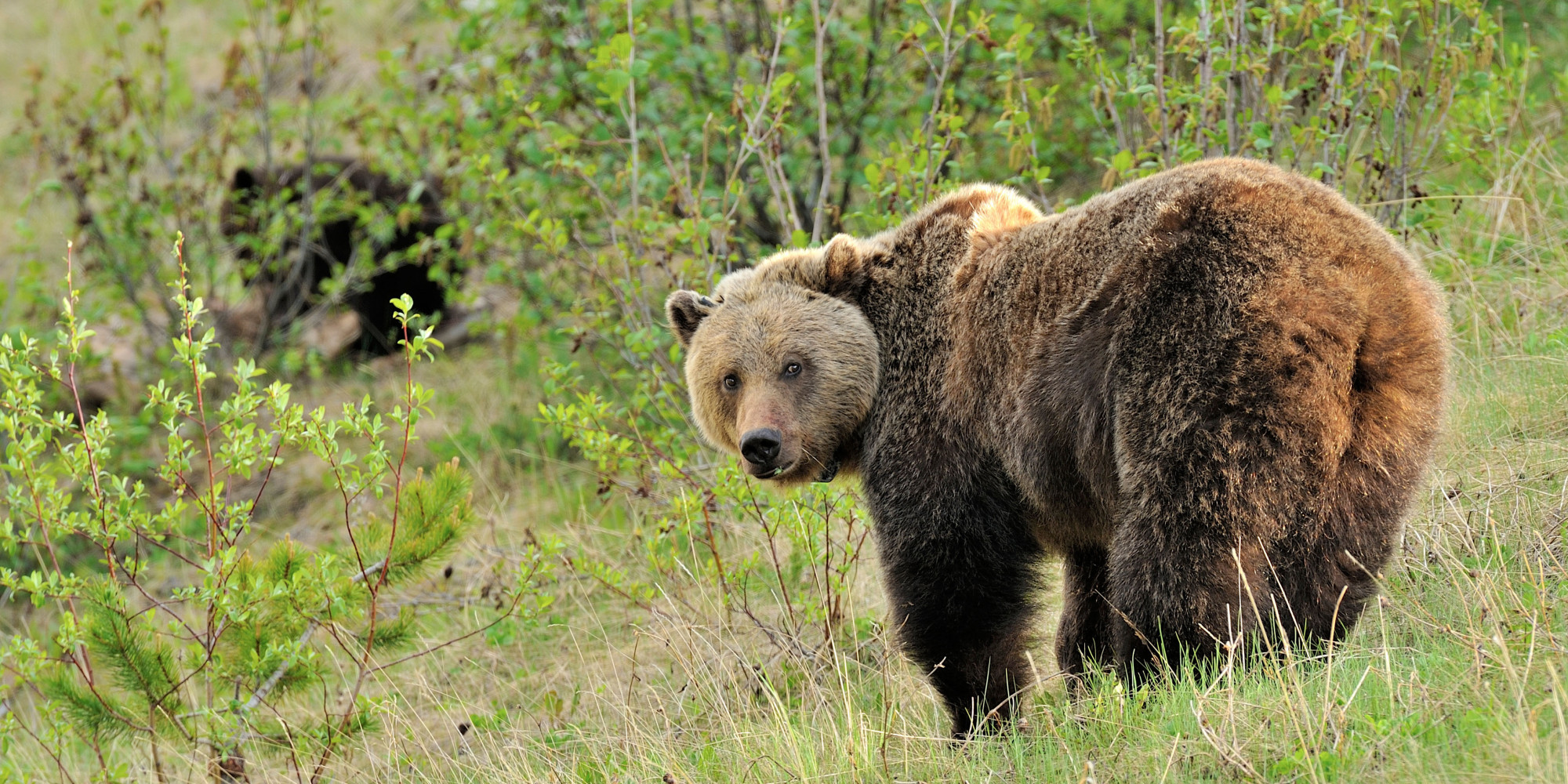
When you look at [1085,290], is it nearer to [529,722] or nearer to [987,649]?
[987,649]

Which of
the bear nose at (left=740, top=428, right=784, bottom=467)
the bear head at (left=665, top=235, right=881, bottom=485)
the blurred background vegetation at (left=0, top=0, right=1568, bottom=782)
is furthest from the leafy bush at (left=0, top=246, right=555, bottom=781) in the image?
the bear nose at (left=740, top=428, right=784, bottom=467)

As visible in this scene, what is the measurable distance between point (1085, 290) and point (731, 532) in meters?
3.80

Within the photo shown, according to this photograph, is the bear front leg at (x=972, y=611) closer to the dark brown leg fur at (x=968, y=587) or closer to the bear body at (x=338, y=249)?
the dark brown leg fur at (x=968, y=587)

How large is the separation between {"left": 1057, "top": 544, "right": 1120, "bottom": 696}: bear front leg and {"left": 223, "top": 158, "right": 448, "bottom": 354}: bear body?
803 cm

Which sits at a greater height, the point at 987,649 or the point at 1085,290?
the point at 1085,290

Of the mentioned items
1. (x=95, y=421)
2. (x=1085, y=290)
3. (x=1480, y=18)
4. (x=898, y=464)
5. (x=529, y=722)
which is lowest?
(x=529, y=722)

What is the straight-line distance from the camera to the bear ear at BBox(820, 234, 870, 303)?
16.8ft

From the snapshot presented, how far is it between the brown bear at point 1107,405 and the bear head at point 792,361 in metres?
0.01

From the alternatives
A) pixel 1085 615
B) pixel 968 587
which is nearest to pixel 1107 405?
pixel 968 587

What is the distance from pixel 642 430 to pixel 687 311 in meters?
2.97

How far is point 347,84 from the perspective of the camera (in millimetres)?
16375

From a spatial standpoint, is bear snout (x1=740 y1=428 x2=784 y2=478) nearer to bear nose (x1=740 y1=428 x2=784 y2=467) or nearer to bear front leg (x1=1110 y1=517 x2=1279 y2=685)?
bear nose (x1=740 y1=428 x2=784 y2=467)

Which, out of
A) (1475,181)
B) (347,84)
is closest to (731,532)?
(1475,181)

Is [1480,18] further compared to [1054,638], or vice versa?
[1480,18]
